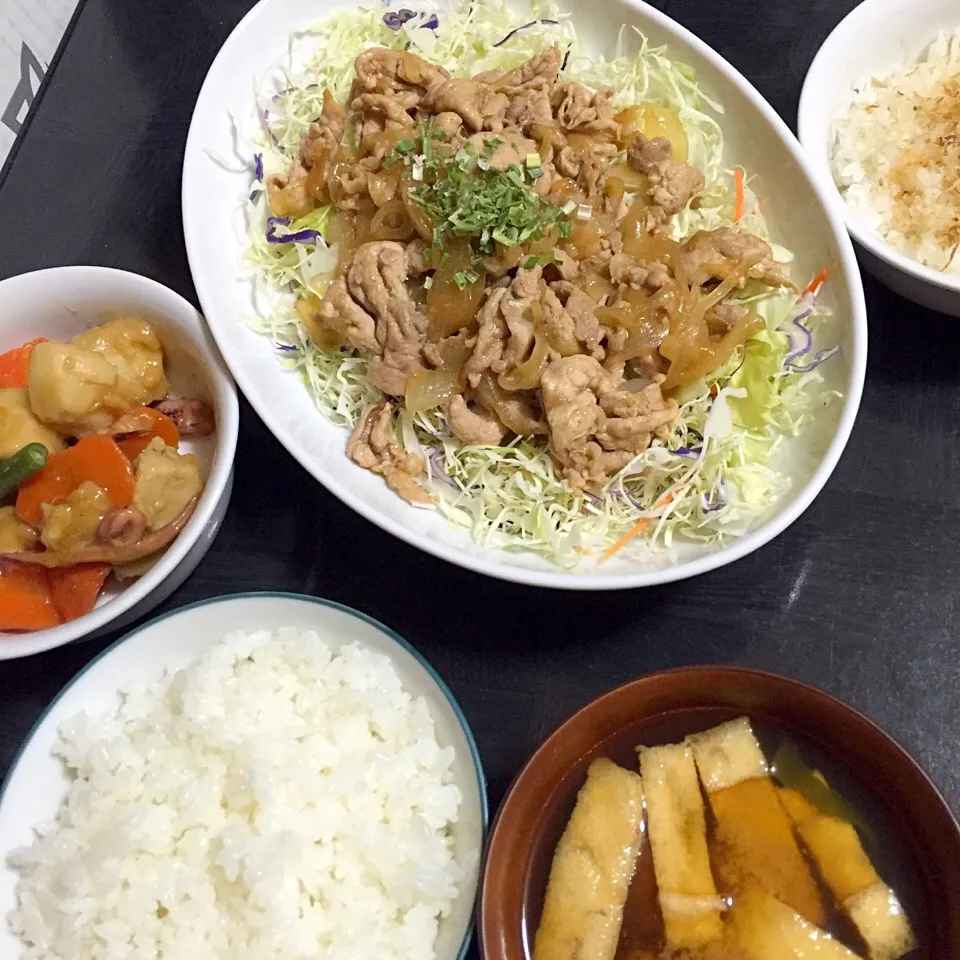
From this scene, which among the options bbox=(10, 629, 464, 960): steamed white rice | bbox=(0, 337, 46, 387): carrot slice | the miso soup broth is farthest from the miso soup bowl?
bbox=(0, 337, 46, 387): carrot slice

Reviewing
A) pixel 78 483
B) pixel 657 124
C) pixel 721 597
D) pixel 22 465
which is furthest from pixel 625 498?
pixel 22 465

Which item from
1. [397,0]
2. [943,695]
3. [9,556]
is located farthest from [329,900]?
[397,0]

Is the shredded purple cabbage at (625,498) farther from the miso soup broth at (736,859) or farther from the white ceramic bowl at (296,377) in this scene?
the miso soup broth at (736,859)

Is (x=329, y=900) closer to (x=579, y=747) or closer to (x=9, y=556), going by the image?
(x=579, y=747)

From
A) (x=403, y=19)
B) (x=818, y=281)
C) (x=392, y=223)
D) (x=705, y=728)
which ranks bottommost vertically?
(x=705, y=728)

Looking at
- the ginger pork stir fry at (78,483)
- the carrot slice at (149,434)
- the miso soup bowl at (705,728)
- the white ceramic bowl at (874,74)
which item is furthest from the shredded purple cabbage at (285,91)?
the miso soup bowl at (705,728)

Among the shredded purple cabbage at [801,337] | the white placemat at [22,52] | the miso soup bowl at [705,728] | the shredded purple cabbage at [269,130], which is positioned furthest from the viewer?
the white placemat at [22,52]

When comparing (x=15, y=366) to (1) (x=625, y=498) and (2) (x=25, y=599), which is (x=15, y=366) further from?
(1) (x=625, y=498)

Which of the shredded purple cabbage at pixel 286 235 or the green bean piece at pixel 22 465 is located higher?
the shredded purple cabbage at pixel 286 235
